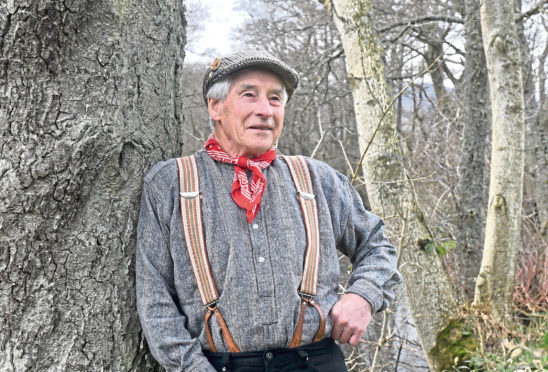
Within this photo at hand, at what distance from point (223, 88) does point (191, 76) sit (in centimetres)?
1143

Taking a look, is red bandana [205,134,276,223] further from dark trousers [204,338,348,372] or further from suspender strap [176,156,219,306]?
dark trousers [204,338,348,372]

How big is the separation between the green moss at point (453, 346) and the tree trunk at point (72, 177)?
3.37 m

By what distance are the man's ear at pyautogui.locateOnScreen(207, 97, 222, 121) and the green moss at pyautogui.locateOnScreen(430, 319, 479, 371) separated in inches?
132

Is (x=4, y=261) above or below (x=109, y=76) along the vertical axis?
below

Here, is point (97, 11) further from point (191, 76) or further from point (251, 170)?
point (191, 76)

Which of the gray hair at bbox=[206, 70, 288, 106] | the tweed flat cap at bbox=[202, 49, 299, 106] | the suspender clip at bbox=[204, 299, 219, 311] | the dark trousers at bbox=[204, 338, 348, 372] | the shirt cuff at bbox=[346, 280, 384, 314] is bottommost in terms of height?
the dark trousers at bbox=[204, 338, 348, 372]

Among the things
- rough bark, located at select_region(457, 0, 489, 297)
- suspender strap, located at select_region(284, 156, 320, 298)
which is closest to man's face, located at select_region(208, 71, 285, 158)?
suspender strap, located at select_region(284, 156, 320, 298)

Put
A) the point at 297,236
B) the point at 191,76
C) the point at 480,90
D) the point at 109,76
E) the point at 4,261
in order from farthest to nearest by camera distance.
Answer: the point at 191,76
the point at 480,90
the point at 297,236
the point at 109,76
the point at 4,261

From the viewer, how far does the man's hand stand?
198 centimetres

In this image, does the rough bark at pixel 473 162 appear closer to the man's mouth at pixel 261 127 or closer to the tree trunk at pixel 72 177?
the man's mouth at pixel 261 127

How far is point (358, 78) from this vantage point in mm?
4715

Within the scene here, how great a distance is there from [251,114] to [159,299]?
74 centimetres

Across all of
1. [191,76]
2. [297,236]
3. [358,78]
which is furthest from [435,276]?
[191,76]

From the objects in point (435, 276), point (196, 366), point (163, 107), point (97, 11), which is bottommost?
point (435, 276)
